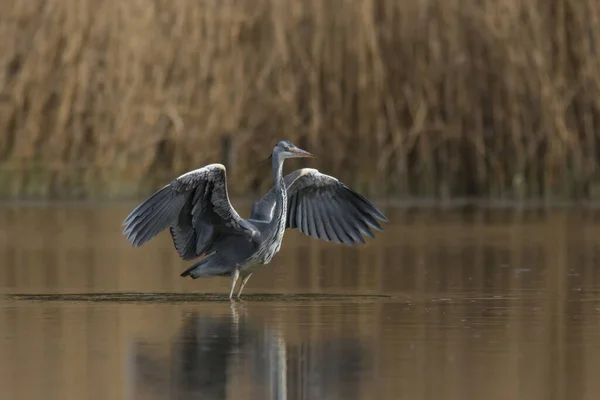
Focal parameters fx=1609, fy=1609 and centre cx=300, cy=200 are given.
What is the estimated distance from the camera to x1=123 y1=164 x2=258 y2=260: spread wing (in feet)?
32.5

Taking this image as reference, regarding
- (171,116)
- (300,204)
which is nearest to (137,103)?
(171,116)

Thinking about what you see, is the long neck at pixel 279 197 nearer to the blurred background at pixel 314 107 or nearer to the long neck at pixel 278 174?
the long neck at pixel 278 174

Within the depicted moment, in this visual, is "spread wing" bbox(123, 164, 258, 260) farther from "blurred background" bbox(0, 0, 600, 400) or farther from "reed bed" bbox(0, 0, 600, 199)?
"reed bed" bbox(0, 0, 600, 199)

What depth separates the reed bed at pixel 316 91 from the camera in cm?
1720

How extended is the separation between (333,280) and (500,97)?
6473mm

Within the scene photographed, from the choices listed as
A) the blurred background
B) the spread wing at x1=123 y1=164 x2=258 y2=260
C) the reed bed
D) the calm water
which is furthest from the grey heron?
the reed bed

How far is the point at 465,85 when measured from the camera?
17297mm

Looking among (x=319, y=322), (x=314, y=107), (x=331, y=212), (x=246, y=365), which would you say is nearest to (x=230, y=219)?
(x=331, y=212)

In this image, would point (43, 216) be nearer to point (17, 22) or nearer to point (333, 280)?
point (17, 22)

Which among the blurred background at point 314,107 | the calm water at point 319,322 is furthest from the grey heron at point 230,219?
the blurred background at point 314,107

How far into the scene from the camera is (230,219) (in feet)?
33.3

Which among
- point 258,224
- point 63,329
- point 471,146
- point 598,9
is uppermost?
point 598,9

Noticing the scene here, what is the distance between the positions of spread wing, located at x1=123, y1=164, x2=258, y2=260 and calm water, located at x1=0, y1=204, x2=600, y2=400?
39 centimetres

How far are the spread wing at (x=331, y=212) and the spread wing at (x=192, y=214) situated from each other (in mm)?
1018
